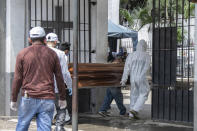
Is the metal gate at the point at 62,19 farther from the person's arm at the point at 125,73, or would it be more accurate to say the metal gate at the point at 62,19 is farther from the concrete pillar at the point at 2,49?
the person's arm at the point at 125,73

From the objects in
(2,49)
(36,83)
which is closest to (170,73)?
(2,49)

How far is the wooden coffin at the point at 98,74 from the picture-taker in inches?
392

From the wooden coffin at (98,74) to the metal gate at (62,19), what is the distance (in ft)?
3.47

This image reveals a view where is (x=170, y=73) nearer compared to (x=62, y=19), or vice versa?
(x=170, y=73)

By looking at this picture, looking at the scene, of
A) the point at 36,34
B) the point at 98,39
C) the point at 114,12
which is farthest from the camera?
the point at 114,12

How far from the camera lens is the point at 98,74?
10305 mm

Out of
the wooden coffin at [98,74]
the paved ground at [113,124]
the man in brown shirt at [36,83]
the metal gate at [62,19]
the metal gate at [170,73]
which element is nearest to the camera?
the man in brown shirt at [36,83]

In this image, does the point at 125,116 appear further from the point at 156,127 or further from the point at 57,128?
the point at 57,128

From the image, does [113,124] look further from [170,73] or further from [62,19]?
[62,19]

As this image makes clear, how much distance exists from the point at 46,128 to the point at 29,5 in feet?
17.6

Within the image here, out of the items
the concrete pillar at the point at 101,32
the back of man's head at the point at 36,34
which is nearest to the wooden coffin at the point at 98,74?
the concrete pillar at the point at 101,32

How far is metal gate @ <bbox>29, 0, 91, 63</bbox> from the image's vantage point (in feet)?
36.2

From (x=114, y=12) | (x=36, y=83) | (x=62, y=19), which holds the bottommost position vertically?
(x=36, y=83)

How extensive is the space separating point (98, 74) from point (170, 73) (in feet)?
5.37
